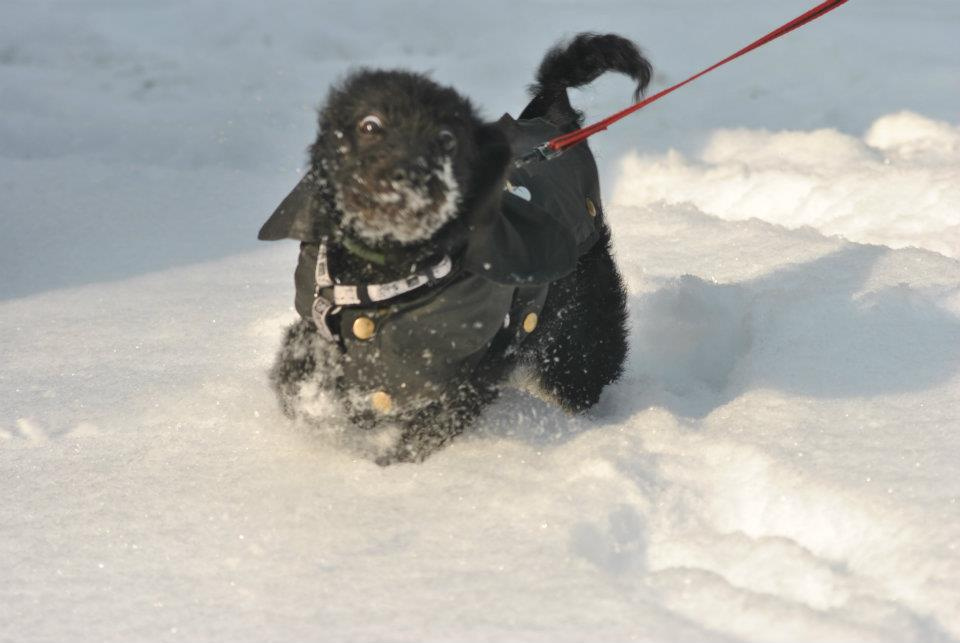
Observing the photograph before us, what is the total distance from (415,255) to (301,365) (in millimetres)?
366

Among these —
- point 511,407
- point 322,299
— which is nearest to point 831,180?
point 511,407

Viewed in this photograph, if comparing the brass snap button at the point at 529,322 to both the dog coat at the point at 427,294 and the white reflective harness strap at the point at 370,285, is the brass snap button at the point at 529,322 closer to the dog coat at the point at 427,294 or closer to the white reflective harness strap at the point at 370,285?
the dog coat at the point at 427,294

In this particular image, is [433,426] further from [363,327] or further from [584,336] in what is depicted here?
[584,336]

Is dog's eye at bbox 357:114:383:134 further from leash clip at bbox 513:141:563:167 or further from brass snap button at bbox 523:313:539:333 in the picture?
brass snap button at bbox 523:313:539:333

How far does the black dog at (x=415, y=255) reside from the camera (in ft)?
5.86

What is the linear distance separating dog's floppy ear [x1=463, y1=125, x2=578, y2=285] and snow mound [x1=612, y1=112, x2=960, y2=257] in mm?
1809

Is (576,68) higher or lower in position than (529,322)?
higher

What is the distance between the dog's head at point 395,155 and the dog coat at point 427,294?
0.06 m

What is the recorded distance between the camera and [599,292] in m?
2.52

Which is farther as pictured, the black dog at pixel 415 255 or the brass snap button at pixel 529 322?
the brass snap button at pixel 529 322

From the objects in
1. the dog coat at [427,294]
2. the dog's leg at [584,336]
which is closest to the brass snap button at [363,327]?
the dog coat at [427,294]

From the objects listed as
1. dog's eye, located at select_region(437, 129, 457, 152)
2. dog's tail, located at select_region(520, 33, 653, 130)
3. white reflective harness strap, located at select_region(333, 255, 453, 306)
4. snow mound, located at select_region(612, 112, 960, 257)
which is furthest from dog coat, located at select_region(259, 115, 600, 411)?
snow mound, located at select_region(612, 112, 960, 257)

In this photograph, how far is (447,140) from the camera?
182cm

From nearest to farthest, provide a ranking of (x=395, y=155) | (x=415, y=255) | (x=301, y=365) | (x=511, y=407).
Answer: (x=395, y=155) → (x=415, y=255) → (x=301, y=365) → (x=511, y=407)
